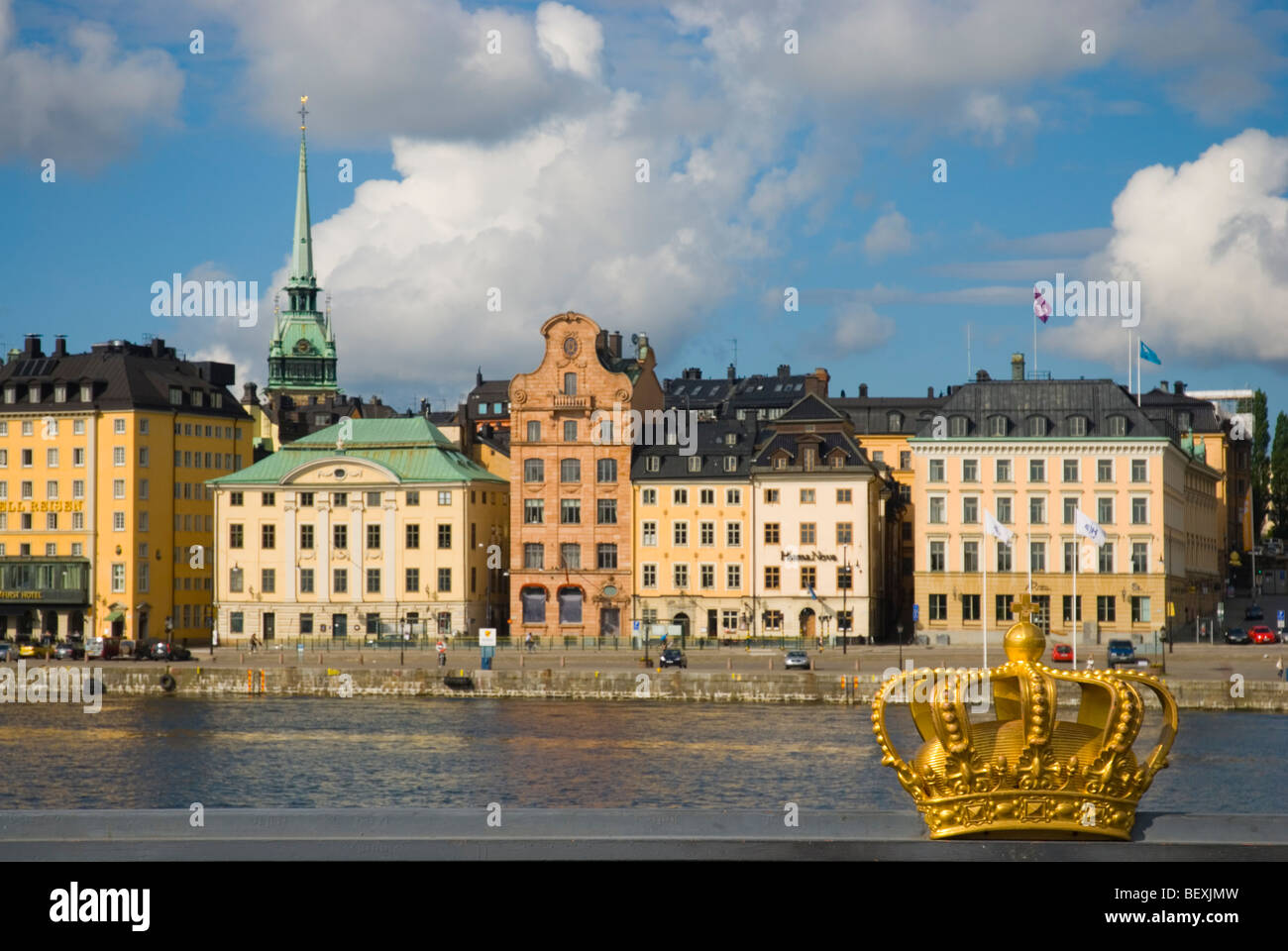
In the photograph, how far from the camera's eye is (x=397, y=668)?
87688 mm

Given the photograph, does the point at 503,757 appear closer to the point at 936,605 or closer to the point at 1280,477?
the point at 936,605

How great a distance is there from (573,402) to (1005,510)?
25832 mm

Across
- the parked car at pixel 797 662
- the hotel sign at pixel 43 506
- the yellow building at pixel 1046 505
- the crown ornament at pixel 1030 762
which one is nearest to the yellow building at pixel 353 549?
the hotel sign at pixel 43 506

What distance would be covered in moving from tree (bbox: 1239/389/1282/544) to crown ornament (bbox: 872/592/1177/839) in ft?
489

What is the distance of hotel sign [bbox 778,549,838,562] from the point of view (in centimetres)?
10575

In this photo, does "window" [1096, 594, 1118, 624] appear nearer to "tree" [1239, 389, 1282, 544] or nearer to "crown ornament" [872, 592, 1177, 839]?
"tree" [1239, 389, 1282, 544]

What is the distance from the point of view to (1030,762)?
13273 mm

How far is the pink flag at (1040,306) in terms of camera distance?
93750 mm

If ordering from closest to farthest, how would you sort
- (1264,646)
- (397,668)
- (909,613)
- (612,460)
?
(397,668) → (1264,646) → (612,460) → (909,613)

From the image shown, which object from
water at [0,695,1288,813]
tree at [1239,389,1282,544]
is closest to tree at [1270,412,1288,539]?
tree at [1239,389,1282,544]

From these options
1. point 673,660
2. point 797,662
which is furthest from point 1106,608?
point 673,660

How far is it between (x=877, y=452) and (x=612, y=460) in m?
25.8
